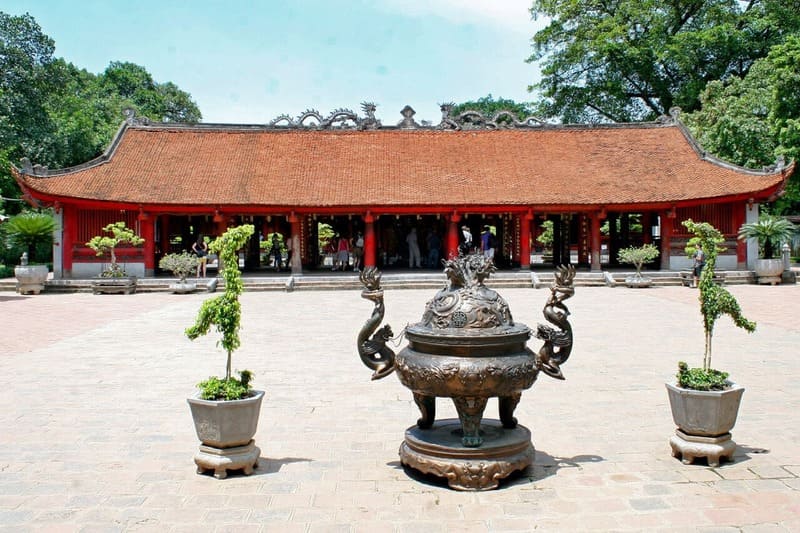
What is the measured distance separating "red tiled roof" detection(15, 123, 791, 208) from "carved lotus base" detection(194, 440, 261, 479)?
60.7ft

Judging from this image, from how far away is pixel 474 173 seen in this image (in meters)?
25.1

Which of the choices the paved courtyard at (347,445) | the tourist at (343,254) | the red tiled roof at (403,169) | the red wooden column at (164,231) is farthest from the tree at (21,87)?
the paved courtyard at (347,445)

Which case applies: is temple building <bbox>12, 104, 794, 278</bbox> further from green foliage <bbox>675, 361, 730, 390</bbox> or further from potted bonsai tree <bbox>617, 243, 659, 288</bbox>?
green foliage <bbox>675, 361, 730, 390</bbox>

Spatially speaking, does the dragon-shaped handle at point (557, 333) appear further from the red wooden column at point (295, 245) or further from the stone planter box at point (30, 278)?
the stone planter box at point (30, 278)

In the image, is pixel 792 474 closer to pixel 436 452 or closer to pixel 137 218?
pixel 436 452

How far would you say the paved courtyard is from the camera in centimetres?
420

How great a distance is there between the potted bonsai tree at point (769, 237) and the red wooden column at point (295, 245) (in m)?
15.0

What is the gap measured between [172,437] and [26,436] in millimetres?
1294

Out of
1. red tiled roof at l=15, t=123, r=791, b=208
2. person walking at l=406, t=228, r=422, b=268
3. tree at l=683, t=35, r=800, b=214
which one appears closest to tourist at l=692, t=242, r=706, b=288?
red tiled roof at l=15, t=123, r=791, b=208

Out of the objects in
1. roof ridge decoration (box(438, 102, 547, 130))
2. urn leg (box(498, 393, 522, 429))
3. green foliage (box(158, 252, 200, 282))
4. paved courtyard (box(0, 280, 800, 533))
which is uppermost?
roof ridge decoration (box(438, 102, 547, 130))

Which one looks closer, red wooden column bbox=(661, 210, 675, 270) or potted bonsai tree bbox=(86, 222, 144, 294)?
potted bonsai tree bbox=(86, 222, 144, 294)

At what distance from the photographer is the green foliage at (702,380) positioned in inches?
204

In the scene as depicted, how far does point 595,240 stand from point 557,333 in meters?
20.0

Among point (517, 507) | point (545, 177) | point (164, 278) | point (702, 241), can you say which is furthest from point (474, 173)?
point (517, 507)
